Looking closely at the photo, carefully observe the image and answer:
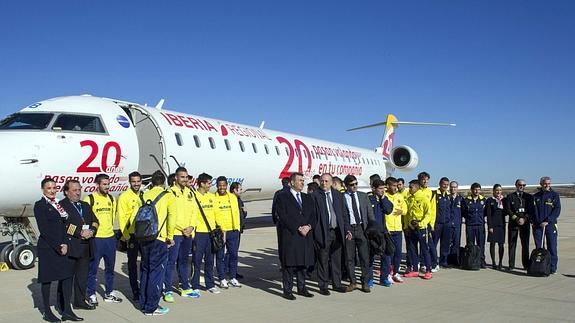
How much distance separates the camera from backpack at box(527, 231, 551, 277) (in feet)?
29.9

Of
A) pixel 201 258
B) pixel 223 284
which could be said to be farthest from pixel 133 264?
pixel 223 284

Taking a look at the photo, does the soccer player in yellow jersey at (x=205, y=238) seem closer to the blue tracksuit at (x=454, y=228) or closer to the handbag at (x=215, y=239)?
the handbag at (x=215, y=239)

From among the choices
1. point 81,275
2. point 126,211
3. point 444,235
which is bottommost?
point 81,275

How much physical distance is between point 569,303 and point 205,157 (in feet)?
30.4

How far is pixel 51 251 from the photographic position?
5.98 meters

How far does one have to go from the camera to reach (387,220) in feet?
29.3

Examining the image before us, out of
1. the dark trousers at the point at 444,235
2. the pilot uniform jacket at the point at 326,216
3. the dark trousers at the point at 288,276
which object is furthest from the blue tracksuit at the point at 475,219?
the dark trousers at the point at 288,276

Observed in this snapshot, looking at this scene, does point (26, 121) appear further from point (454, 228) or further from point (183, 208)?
point (454, 228)

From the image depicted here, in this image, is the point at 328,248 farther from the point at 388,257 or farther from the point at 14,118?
the point at 14,118

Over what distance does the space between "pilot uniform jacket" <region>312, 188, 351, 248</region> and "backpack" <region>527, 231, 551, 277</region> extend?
12.6 feet

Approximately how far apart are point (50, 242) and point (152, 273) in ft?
4.27

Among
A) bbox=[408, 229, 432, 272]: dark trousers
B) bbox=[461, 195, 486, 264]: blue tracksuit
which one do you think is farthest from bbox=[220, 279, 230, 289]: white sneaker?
bbox=[461, 195, 486, 264]: blue tracksuit

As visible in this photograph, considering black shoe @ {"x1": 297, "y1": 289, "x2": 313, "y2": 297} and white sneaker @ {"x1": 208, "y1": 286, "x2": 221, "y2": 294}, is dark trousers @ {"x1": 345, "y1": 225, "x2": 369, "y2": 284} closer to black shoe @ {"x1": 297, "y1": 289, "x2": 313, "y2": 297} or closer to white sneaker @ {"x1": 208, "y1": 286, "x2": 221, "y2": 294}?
black shoe @ {"x1": 297, "y1": 289, "x2": 313, "y2": 297}

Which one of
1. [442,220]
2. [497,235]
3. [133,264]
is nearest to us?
[133,264]
